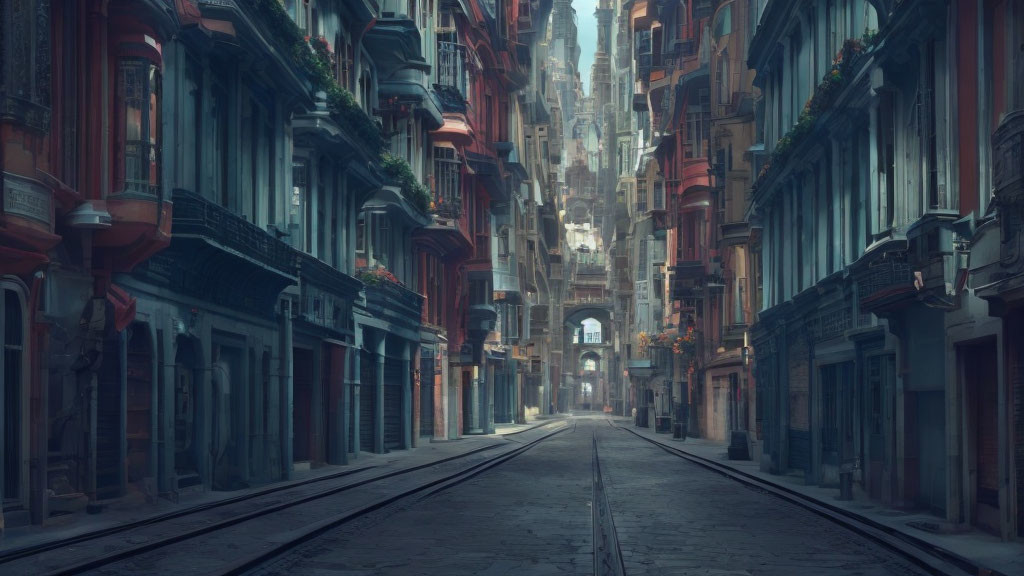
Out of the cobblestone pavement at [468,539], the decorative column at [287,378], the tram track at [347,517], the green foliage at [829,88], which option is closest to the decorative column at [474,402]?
the tram track at [347,517]

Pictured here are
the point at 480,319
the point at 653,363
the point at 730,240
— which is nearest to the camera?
the point at 730,240

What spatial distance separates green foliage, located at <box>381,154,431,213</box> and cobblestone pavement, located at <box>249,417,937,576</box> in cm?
1625

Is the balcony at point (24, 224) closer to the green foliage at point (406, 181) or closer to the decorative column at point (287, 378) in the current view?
the decorative column at point (287, 378)

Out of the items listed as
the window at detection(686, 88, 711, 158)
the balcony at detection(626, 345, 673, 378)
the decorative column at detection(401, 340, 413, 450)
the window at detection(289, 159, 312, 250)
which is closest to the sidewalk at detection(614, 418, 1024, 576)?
the window at detection(289, 159, 312, 250)

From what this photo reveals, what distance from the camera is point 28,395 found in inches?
631

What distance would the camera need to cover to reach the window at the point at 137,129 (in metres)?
18.5

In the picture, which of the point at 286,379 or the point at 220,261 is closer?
the point at 220,261

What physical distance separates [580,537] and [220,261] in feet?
33.2

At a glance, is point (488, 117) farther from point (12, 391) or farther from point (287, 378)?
point (12, 391)

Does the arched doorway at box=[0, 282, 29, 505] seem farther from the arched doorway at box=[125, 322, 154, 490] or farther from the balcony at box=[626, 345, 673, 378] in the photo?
the balcony at box=[626, 345, 673, 378]

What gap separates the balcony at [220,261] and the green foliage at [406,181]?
12.3 meters

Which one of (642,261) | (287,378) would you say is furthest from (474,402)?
(642,261)

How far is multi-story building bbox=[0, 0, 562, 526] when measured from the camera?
16234mm

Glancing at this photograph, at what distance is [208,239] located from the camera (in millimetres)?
20906
